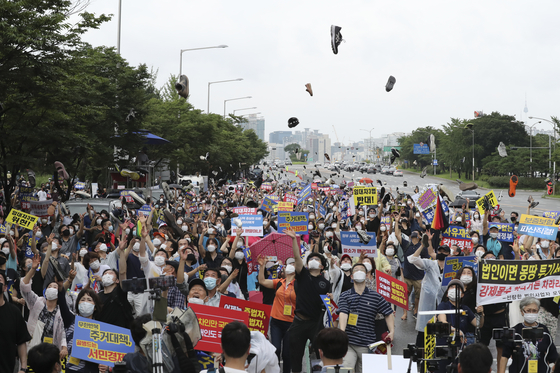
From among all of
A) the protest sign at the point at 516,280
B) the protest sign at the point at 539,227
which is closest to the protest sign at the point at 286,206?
the protest sign at the point at 539,227

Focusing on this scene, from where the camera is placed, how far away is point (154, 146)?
3525 cm

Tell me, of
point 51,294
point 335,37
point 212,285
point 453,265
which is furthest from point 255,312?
point 335,37

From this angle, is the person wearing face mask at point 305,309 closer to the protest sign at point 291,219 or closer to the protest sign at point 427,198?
the protest sign at point 291,219

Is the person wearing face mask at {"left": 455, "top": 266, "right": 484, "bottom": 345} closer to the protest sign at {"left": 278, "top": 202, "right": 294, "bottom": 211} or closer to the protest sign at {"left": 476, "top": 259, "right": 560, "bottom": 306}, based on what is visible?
the protest sign at {"left": 476, "top": 259, "right": 560, "bottom": 306}

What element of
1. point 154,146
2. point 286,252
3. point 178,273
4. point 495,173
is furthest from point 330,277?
point 495,173

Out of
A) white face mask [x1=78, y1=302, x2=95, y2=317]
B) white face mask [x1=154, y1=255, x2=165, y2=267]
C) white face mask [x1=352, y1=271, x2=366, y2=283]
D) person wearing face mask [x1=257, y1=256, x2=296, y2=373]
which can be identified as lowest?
person wearing face mask [x1=257, y1=256, x2=296, y2=373]

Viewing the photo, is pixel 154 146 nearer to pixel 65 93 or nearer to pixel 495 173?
pixel 65 93

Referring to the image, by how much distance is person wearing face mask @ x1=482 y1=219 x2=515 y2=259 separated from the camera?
11992mm

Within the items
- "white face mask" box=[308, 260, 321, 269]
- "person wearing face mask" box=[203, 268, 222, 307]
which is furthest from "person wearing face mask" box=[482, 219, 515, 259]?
"person wearing face mask" box=[203, 268, 222, 307]

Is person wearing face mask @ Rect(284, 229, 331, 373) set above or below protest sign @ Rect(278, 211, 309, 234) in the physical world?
below

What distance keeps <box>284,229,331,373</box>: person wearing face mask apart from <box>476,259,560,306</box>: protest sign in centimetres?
172

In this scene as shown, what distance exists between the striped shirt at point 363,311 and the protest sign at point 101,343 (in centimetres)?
215

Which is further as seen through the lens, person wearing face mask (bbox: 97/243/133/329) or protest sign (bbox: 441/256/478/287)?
protest sign (bbox: 441/256/478/287)

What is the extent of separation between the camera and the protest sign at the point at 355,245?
10.4 m
